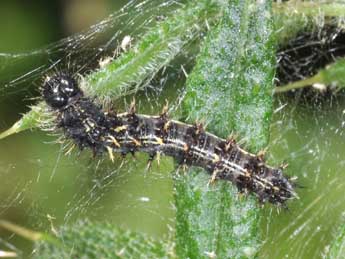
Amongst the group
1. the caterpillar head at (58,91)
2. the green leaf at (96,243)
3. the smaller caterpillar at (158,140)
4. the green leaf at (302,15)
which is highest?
the green leaf at (302,15)

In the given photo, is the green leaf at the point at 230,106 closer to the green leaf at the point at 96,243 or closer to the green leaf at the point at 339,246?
the green leaf at the point at 96,243

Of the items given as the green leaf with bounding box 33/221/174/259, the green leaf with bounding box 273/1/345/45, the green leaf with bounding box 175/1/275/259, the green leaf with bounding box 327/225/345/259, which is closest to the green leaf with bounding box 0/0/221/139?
the green leaf with bounding box 175/1/275/259

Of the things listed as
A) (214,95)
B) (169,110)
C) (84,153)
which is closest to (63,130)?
(84,153)

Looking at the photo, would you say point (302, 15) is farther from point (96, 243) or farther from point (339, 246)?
point (96, 243)

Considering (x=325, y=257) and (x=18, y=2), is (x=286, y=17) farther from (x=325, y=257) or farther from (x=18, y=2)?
(x=18, y=2)

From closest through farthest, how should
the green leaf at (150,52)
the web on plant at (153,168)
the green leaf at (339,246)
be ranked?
the green leaf at (339,246)
the green leaf at (150,52)
the web on plant at (153,168)

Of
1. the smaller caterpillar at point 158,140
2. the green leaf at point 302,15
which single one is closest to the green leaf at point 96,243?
the smaller caterpillar at point 158,140
